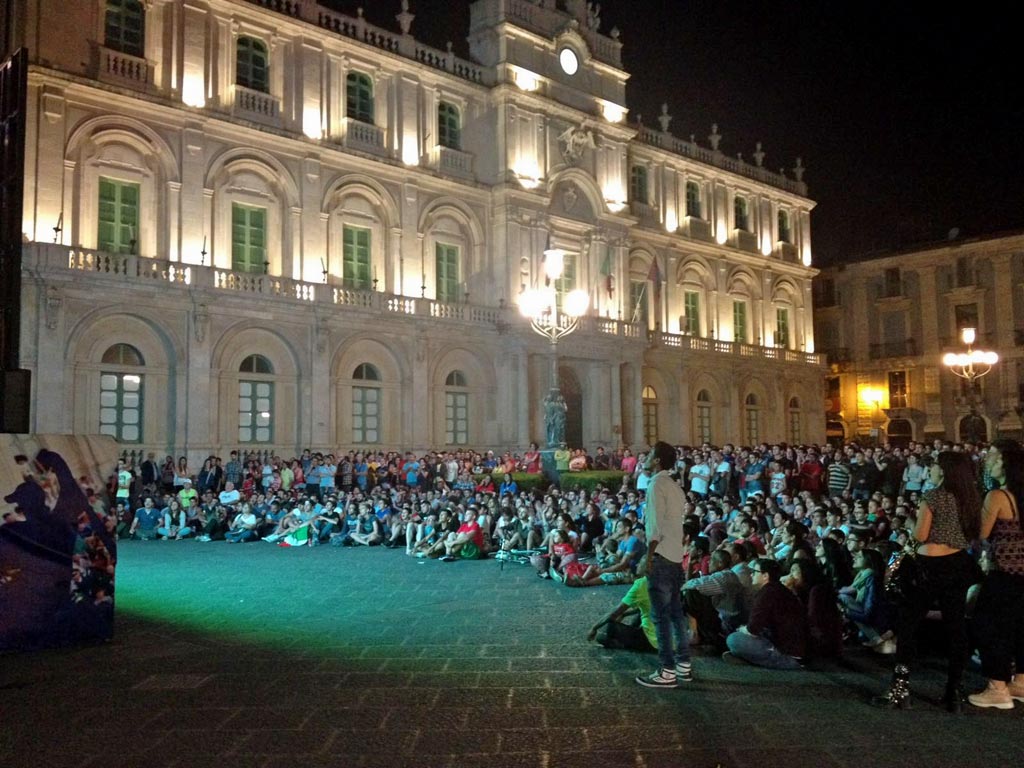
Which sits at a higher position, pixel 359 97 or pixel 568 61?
pixel 568 61

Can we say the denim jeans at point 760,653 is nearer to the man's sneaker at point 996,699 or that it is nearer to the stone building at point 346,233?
the man's sneaker at point 996,699

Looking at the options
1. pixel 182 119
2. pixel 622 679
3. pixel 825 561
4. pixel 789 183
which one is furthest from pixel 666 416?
pixel 622 679

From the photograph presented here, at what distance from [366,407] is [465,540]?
1224cm

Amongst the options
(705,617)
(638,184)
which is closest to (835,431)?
(638,184)

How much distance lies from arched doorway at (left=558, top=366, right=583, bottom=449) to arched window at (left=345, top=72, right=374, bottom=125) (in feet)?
38.4

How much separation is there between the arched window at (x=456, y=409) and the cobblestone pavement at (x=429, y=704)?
18990 millimetres

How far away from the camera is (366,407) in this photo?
27.3 meters

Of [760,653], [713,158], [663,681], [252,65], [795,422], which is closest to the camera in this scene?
[663,681]

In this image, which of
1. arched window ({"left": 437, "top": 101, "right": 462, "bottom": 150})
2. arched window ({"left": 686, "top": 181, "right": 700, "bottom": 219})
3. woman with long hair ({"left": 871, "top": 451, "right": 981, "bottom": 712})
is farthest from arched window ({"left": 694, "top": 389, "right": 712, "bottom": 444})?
woman with long hair ({"left": 871, "top": 451, "right": 981, "bottom": 712})

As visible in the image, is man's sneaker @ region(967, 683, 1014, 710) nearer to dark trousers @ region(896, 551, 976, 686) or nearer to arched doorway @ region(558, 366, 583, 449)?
dark trousers @ region(896, 551, 976, 686)

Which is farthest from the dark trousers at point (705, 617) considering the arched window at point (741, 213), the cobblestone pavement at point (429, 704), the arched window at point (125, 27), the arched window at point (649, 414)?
the arched window at point (741, 213)

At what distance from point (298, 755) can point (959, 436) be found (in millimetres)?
44689

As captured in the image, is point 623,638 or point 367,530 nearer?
point 623,638

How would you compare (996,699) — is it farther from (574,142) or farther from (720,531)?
(574,142)
